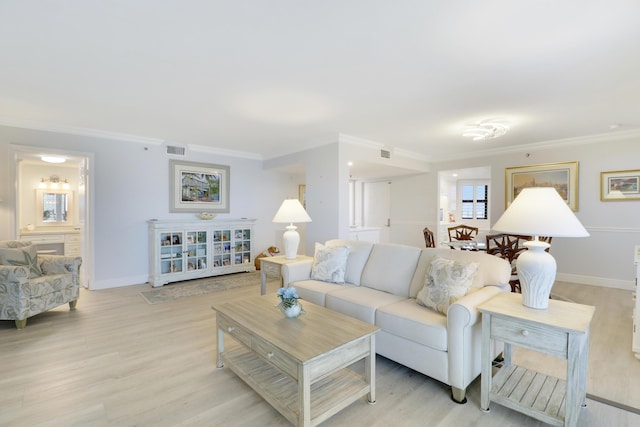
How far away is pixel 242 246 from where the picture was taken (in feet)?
19.2

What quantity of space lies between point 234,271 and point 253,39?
175 inches

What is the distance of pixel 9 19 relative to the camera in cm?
188

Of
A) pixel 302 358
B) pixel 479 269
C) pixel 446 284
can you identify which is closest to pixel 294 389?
pixel 302 358

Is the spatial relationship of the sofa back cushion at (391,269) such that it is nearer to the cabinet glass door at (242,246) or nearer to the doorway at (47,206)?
the cabinet glass door at (242,246)

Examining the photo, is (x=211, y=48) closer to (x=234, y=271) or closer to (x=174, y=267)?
(x=174, y=267)

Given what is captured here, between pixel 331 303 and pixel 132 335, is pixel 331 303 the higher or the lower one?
the higher one

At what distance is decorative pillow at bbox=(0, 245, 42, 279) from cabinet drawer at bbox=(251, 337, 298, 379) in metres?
3.21

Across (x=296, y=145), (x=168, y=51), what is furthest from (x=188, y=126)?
(x=168, y=51)

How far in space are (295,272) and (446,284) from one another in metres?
1.72

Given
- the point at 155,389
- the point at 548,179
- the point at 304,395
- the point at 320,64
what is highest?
the point at 320,64

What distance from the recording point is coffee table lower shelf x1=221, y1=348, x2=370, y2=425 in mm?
1717

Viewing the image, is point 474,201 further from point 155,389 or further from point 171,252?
point 155,389

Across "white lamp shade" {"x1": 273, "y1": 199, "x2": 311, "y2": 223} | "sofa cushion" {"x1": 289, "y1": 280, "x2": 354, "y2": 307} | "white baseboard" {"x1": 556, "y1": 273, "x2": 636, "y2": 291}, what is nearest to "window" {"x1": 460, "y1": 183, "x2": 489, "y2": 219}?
"white baseboard" {"x1": 556, "y1": 273, "x2": 636, "y2": 291}

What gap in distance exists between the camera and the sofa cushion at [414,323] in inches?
79.7
